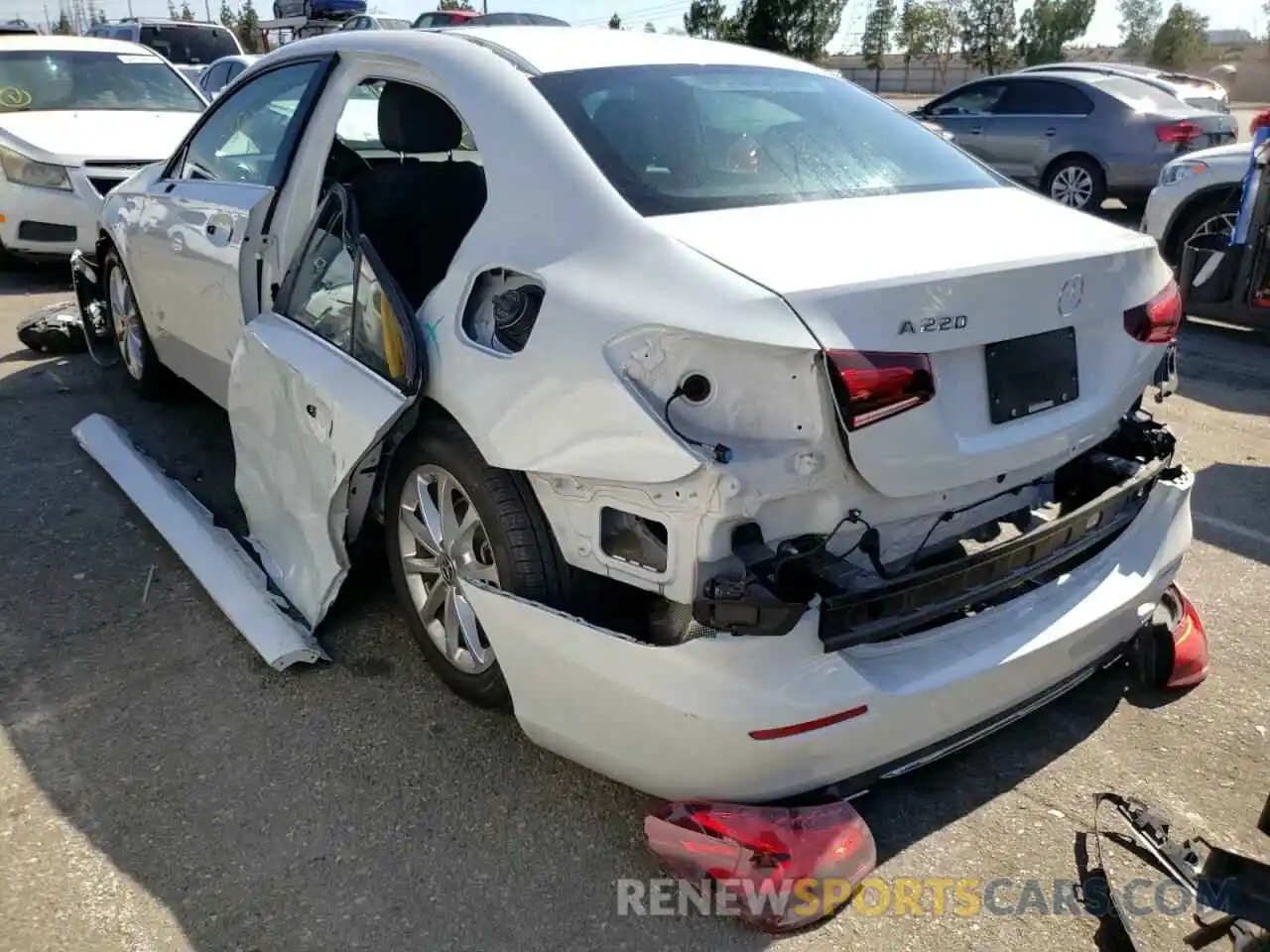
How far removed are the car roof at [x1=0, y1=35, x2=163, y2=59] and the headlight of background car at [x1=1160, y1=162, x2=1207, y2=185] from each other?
8.77 meters

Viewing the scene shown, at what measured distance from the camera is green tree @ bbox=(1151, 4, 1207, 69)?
6200 cm

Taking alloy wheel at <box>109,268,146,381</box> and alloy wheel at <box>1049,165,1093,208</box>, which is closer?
alloy wheel at <box>109,268,146,381</box>

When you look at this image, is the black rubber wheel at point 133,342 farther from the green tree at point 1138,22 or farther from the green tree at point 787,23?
the green tree at point 1138,22

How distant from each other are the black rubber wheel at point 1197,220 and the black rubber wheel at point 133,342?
22.6 ft

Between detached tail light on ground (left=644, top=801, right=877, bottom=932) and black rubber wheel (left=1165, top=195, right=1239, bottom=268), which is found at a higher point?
black rubber wheel (left=1165, top=195, right=1239, bottom=268)

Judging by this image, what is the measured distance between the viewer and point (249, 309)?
390 cm

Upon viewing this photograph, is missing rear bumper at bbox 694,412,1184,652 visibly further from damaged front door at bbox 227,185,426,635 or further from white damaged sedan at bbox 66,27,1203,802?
damaged front door at bbox 227,185,426,635

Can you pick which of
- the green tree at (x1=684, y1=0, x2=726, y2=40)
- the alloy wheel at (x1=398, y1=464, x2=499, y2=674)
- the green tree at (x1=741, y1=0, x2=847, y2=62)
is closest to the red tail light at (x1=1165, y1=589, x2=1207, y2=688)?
the alloy wheel at (x1=398, y1=464, x2=499, y2=674)

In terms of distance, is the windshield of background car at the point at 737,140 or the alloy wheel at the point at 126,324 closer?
the windshield of background car at the point at 737,140

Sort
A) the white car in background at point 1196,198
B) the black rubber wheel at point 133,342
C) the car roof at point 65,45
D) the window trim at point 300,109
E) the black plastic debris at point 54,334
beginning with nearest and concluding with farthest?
the window trim at point 300,109
the black rubber wheel at point 133,342
the black plastic debris at point 54,334
the white car in background at point 1196,198
the car roof at point 65,45

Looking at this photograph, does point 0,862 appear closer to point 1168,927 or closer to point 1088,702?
point 1168,927

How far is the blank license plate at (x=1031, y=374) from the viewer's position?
2.40m

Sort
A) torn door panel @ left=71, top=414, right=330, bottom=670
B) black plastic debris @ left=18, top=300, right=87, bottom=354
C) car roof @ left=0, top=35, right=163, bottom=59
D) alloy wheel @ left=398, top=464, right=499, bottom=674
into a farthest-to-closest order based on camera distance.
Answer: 1. car roof @ left=0, top=35, right=163, bottom=59
2. black plastic debris @ left=18, top=300, right=87, bottom=354
3. torn door panel @ left=71, top=414, right=330, bottom=670
4. alloy wheel @ left=398, top=464, right=499, bottom=674

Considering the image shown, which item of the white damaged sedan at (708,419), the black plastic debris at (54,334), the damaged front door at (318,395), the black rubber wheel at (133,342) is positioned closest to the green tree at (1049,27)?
the black plastic debris at (54,334)
